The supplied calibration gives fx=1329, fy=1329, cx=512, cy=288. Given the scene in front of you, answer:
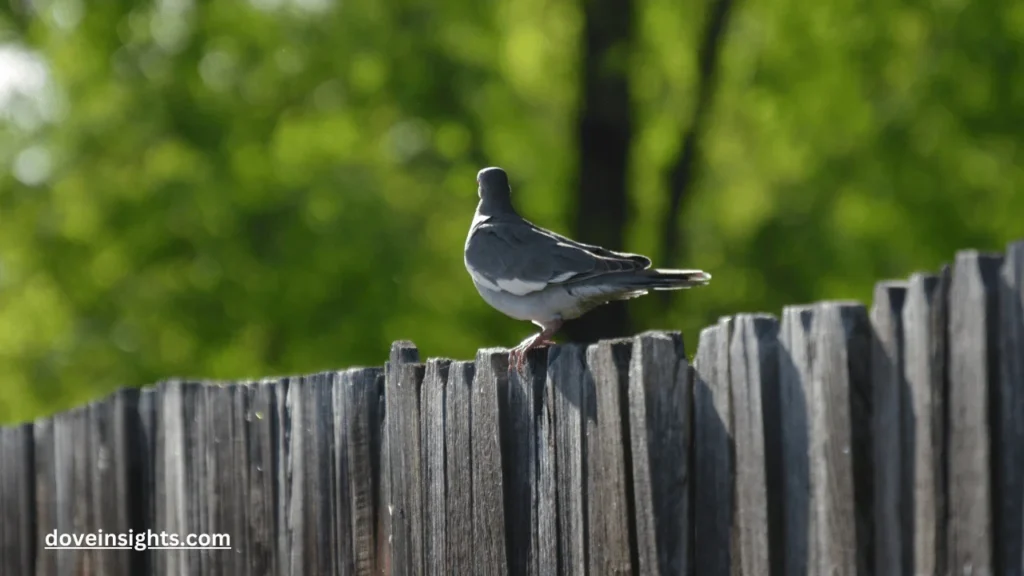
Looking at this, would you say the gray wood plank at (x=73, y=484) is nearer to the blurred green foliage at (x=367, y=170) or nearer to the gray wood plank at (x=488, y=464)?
the gray wood plank at (x=488, y=464)

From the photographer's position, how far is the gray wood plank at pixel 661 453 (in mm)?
3330

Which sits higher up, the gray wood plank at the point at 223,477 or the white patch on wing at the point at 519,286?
the white patch on wing at the point at 519,286

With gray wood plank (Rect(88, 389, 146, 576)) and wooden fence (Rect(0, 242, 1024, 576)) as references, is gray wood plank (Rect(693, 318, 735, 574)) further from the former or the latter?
gray wood plank (Rect(88, 389, 146, 576))

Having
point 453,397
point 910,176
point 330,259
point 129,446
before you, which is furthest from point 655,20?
point 453,397

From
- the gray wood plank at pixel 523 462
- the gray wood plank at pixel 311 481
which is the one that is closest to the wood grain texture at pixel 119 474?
the gray wood plank at pixel 311 481

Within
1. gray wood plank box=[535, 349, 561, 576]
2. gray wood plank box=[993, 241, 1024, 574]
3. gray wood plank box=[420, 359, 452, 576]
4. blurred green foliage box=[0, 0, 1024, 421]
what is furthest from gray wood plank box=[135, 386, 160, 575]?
blurred green foliage box=[0, 0, 1024, 421]

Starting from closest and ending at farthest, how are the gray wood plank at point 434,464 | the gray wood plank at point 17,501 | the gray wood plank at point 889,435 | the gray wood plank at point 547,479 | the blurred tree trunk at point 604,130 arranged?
the gray wood plank at point 889,435, the gray wood plank at point 547,479, the gray wood plank at point 434,464, the gray wood plank at point 17,501, the blurred tree trunk at point 604,130

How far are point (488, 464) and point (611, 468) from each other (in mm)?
626

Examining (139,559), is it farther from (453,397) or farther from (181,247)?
(181,247)

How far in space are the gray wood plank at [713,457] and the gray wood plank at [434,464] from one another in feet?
3.81

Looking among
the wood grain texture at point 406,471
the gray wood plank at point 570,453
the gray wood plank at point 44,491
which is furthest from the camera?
the gray wood plank at point 44,491

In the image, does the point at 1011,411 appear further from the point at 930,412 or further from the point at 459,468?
the point at 459,468

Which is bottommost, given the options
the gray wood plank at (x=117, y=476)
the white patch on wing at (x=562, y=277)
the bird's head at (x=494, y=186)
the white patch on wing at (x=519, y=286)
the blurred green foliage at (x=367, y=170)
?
the gray wood plank at (x=117, y=476)

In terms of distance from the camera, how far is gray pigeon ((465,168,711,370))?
4.71 m
